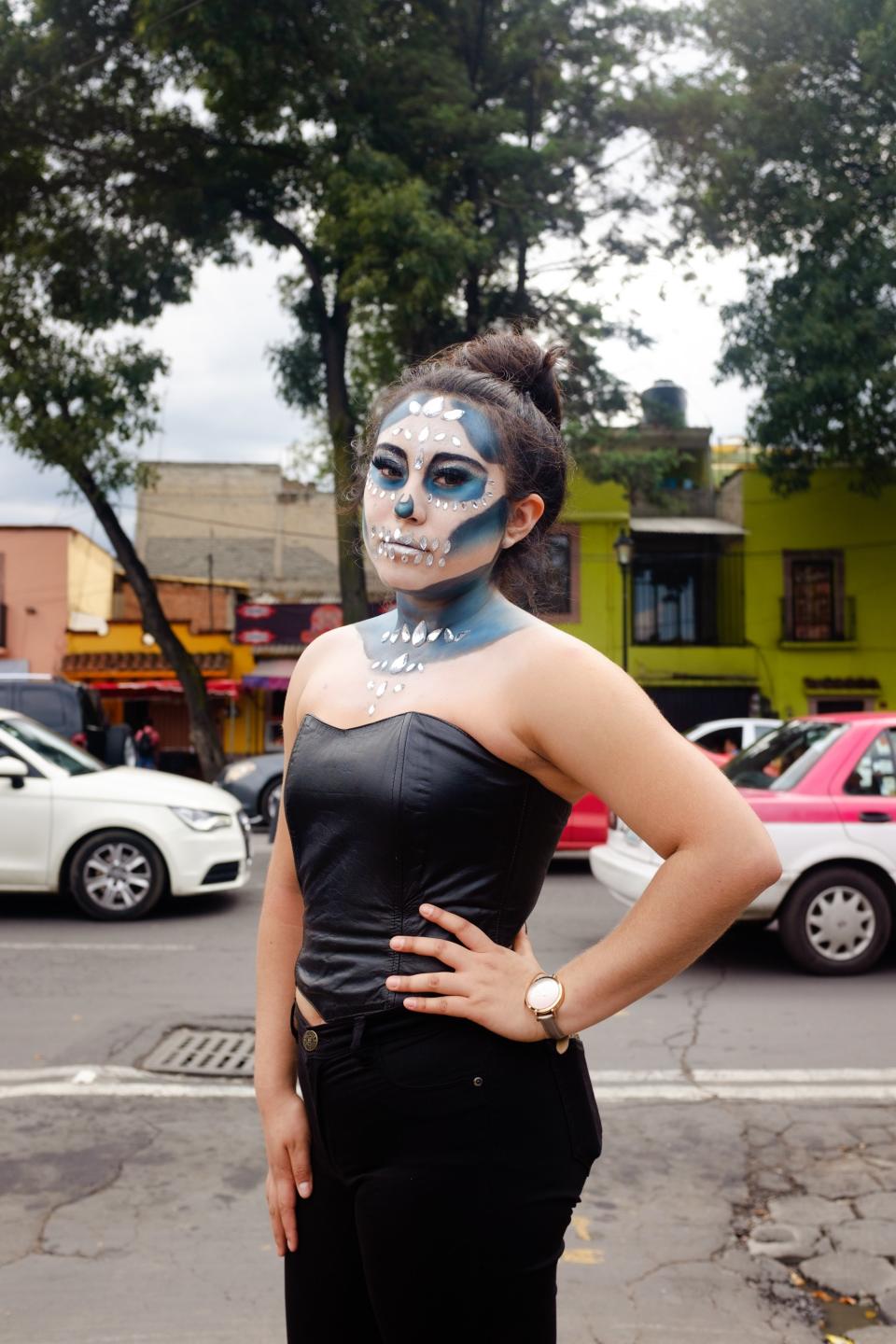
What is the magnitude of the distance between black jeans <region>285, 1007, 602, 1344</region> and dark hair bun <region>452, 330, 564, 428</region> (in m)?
0.94

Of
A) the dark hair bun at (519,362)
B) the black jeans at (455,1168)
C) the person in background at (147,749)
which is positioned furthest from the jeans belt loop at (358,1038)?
the person in background at (147,749)

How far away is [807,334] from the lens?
835 inches

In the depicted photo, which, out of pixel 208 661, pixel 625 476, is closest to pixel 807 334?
pixel 625 476

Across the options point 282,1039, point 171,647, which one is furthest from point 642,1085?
point 171,647

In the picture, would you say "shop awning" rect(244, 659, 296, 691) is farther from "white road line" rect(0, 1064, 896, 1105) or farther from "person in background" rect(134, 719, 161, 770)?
"white road line" rect(0, 1064, 896, 1105)

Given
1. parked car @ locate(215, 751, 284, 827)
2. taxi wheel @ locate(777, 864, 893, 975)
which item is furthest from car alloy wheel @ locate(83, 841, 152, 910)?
parked car @ locate(215, 751, 284, 827)

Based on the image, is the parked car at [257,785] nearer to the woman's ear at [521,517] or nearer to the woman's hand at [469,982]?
the woman's ear at [521,517]

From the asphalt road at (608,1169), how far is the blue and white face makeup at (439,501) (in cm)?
225

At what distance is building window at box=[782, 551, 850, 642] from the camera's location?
28266mm

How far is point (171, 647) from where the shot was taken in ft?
65.2

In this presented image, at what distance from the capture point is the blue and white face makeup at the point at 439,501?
5.73 feet

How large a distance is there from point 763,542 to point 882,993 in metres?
22.9

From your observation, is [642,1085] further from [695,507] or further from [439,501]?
[695,507]

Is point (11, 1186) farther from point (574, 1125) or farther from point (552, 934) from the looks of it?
point (552, 934)
